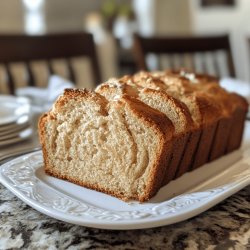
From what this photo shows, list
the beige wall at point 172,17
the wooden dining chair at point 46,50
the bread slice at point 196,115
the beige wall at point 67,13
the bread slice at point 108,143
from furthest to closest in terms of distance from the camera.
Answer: the beige wall at point 67,13 < the beige wall at point 172,17 < the wooden dining chair at point 46,50 < the bread slice at point 196,115 < the bread slice at point 108,143

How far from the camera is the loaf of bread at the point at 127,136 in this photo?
78cm

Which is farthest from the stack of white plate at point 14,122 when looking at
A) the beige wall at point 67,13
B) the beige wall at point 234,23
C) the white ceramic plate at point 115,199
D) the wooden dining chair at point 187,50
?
the beige wall at point 67,13

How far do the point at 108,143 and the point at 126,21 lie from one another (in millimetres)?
5458

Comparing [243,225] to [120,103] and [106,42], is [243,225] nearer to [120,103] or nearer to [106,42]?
[120,103]

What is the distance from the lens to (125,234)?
2.12ft

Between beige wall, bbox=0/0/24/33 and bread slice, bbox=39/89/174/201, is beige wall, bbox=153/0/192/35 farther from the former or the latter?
bread slice, bbox=39/89/174/201

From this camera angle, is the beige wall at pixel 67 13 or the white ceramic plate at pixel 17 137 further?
the beige wall at pixel 67 13

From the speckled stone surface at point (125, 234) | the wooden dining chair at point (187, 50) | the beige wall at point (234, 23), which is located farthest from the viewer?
the beige wall at point (234, 23)

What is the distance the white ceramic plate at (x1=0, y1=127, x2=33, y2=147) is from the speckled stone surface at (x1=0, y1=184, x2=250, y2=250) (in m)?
0.34

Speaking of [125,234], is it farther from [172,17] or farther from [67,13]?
[67,13]

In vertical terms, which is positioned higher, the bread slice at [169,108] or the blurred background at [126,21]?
the bread slice at [169,108]

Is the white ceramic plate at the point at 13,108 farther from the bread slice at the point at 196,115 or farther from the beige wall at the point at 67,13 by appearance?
the beige wall at the point at 67,13

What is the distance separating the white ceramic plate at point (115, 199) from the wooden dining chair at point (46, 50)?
3.05ft

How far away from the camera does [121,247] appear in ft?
2.00
